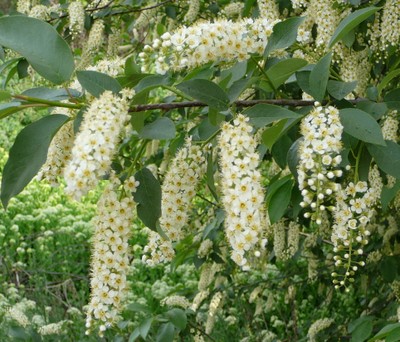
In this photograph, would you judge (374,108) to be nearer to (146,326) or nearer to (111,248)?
(111,248)

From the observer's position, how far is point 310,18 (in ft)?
8.07

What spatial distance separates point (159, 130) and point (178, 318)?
1.43 meters

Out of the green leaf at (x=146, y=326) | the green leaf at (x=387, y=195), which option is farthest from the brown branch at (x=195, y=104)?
the green leaf at (x=146, y=326)

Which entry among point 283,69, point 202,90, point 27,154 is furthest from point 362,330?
point 27,154

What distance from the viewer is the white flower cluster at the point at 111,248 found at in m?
1.50

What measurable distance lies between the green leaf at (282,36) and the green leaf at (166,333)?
140 cm

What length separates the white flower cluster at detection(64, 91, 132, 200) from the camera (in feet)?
4.24

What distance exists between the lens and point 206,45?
1584 millimetres

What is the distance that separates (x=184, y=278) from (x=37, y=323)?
1490 millimetres

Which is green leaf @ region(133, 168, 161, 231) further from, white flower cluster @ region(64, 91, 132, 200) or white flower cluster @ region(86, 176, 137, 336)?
white flower cluster @ region(64, 91, 132, 200)

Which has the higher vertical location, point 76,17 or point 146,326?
point 76,17

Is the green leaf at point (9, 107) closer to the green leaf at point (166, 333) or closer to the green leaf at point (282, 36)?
the green leaf at point (282, 36)

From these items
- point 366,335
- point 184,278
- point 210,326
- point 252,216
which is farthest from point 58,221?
point 252,216

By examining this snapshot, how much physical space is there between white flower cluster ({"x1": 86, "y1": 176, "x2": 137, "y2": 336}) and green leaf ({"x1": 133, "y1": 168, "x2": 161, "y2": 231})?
4cm
